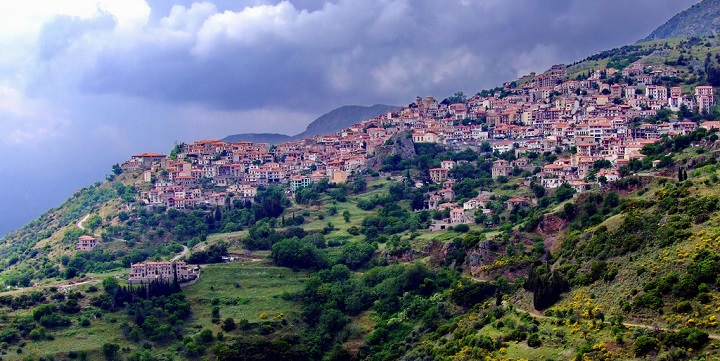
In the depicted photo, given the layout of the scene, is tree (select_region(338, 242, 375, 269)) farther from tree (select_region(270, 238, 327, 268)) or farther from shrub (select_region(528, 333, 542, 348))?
shrub (select_region(528, 333, 542, 348))

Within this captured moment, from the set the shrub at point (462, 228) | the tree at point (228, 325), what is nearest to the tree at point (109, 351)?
the tree at point (228, 325)

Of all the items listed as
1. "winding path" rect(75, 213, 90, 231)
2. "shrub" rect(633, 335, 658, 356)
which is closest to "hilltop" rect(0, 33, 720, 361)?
"shrub" rect(633, 335, 658, 356)

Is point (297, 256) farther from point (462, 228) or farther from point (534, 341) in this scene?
point (534, 341)

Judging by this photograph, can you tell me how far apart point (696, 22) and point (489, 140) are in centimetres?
8844

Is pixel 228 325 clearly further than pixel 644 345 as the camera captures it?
Yes

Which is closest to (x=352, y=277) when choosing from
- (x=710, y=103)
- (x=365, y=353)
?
(x=365, y=353)

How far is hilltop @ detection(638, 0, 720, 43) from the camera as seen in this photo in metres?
158

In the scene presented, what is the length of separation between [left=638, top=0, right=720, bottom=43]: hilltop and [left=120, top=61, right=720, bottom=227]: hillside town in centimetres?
5248

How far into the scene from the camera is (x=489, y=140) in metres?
98.6

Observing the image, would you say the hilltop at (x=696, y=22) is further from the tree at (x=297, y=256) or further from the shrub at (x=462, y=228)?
the tree at (x=297, y=256)

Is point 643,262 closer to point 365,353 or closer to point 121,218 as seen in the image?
point 365,353

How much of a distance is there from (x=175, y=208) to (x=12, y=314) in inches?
1251

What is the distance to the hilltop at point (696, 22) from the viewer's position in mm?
158400

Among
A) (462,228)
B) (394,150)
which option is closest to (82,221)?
(394,150)
